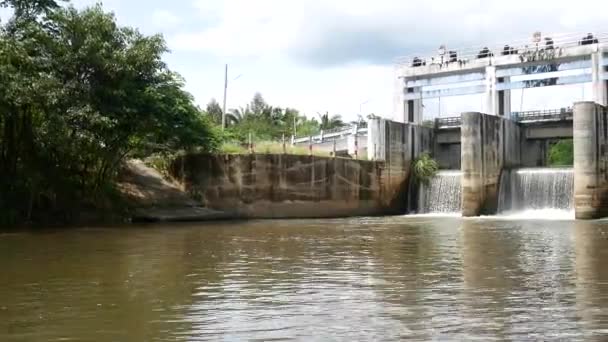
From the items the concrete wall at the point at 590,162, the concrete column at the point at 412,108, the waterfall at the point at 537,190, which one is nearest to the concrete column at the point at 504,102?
the concrete column at the point at 412,108


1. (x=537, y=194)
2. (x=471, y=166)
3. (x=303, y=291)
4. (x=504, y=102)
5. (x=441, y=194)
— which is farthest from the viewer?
(x=504, y=102)

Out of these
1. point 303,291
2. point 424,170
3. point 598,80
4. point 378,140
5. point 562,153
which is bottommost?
point 303,291

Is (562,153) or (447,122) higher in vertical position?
(447,122)

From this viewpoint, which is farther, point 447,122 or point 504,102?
point 504,102

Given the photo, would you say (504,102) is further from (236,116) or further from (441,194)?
(236,116)

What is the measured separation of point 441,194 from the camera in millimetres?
42969

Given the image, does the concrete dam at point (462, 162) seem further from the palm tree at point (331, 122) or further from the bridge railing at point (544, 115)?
the palm tree at point (331, 122)

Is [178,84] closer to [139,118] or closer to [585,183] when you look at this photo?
[139,118]

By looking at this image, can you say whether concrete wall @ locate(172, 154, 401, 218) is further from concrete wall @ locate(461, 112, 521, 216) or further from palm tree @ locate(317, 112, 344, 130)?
palm tree @ locate(317, 112, 344, 130)

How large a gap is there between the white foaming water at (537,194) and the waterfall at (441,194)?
2.66 m

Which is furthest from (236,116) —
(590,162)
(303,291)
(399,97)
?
(303,291)

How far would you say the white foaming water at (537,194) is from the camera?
38375 mm

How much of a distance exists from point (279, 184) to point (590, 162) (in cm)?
1582

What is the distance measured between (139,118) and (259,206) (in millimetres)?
10107
